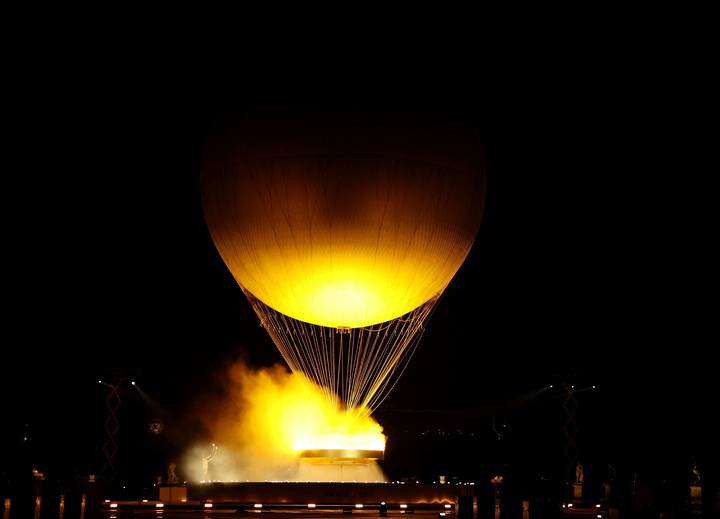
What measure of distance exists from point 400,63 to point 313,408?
13.7m

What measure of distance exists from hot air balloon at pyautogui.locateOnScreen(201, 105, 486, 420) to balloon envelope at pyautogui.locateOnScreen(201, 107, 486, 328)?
1.1 inches

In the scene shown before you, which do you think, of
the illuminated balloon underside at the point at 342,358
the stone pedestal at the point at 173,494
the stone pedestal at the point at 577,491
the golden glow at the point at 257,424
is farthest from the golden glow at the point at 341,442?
the stone pedestal at the point at 577,491

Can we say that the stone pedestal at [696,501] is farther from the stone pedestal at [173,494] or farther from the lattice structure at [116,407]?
the lattice structure at [116,407]

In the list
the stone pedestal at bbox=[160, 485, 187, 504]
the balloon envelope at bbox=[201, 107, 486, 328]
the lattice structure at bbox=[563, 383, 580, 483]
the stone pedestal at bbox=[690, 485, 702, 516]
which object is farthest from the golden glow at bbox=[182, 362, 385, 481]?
the stone pedestal at bbox=[690, 485, 702, 516]

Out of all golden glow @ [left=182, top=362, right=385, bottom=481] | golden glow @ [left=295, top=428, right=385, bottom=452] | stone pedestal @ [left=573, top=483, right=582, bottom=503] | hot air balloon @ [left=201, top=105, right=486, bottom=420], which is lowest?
stone pedestal @ [left=573, top=483, right=582, bottom=503]

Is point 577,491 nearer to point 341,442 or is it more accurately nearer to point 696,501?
point 341,442

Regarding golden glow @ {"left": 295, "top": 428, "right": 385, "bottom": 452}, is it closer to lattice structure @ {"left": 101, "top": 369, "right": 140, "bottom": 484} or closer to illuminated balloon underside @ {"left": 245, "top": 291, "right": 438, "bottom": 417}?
illuminated balloon underside @ {"left": 245, "top": 291, "right": 438, "bottom": 417}

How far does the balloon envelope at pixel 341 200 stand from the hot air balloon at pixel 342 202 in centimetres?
3

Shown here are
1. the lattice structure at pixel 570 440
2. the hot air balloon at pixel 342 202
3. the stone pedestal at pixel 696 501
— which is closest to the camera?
the stone pedestal at pixel 696 501

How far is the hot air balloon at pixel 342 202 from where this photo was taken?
987 inches

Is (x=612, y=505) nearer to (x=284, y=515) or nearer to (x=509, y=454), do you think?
(x=284, y=515)

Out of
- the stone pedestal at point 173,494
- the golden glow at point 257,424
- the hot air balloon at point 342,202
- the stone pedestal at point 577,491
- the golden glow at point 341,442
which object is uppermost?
the hot air balloon at point 342,202

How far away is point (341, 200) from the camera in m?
25.2

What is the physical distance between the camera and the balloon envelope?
2506 centimetres
